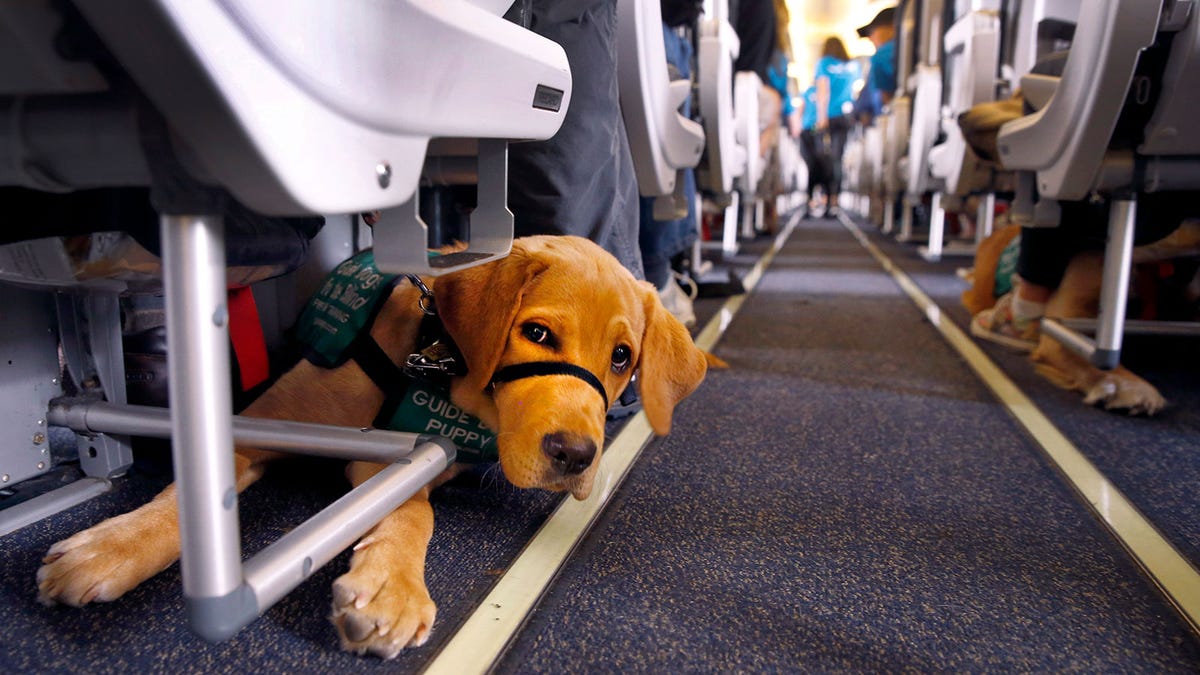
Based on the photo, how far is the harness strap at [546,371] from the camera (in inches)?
37.5

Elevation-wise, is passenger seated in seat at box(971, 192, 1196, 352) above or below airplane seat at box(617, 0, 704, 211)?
below

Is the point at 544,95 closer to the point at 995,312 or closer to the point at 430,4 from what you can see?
the point at 430,4

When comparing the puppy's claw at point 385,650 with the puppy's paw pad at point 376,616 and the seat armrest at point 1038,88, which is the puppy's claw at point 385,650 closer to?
the puppy's paw pad at point 376,616

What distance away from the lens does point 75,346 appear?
1224 millimetres

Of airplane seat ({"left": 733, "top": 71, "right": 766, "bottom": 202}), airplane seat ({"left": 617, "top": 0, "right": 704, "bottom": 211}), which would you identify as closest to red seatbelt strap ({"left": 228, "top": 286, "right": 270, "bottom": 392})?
airplane seat ({"left": 617, "top": 0, "right": 704, "bottom": 211})

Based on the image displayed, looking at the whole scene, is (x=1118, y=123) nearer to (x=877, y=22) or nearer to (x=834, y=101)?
(x=877, y=22)

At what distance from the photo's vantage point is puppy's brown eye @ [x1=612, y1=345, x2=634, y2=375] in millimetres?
1052

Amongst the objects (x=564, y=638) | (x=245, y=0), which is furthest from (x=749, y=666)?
(x=245, y=0)

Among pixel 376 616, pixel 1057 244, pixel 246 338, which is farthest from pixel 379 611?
pixel 1057 244

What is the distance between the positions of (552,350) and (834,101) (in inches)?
497

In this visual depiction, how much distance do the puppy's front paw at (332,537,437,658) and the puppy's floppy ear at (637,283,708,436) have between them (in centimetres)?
40

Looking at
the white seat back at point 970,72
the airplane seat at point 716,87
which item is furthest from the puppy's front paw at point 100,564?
the white seat back at point 970,72

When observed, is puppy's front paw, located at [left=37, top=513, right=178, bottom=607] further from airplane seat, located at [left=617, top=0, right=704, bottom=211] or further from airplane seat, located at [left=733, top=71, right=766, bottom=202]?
airplane seat, located at [left=733, top=71, right=766, bottom=202]

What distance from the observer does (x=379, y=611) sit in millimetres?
801
